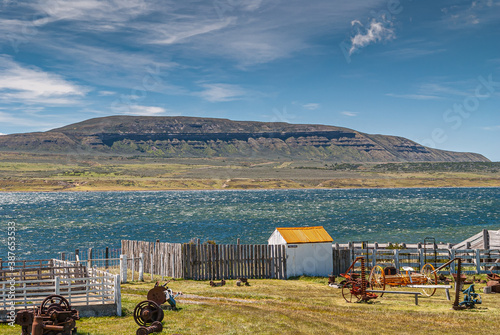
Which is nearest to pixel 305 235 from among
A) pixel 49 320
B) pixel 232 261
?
pixel 232 261

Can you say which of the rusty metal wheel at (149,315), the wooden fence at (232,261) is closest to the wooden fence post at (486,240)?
the wooden fence at (232,261)

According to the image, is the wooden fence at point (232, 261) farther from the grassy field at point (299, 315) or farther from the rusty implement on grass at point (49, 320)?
the rusty implement on grass at point (49, 320)

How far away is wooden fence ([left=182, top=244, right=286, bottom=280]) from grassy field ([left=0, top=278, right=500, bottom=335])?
3594 mm

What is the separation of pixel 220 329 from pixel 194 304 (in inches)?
151

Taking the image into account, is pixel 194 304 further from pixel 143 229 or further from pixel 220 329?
pixel 143 229

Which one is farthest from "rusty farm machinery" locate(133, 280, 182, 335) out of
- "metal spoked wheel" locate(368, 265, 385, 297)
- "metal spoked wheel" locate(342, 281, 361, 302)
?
"metal spoked wheel" locate(368, 265, 385, 297)

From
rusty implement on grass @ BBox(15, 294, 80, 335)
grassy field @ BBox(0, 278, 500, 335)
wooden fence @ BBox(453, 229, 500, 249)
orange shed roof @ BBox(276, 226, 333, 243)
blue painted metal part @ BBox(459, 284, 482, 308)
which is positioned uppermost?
orange shed roof @ BBox(276, 226, 333, 243)

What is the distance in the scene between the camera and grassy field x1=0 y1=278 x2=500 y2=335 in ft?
48.6

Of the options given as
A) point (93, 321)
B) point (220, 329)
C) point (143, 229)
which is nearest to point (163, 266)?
point (93, 321)

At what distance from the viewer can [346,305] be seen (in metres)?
18.5

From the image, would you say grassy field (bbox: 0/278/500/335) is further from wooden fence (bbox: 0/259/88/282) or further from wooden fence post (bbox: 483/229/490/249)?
wooden fence post (bbox: 483/229/490/249)

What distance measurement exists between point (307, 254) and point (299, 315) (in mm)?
9964

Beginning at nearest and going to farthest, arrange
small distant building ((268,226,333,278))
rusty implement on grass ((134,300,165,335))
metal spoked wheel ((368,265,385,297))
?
rusty implement on grass ((134,300,165,335)) → metal spoked wheel ((368,265,385,297)) → small distant building ((268,226,333,278))

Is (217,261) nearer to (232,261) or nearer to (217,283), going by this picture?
(232,261)
